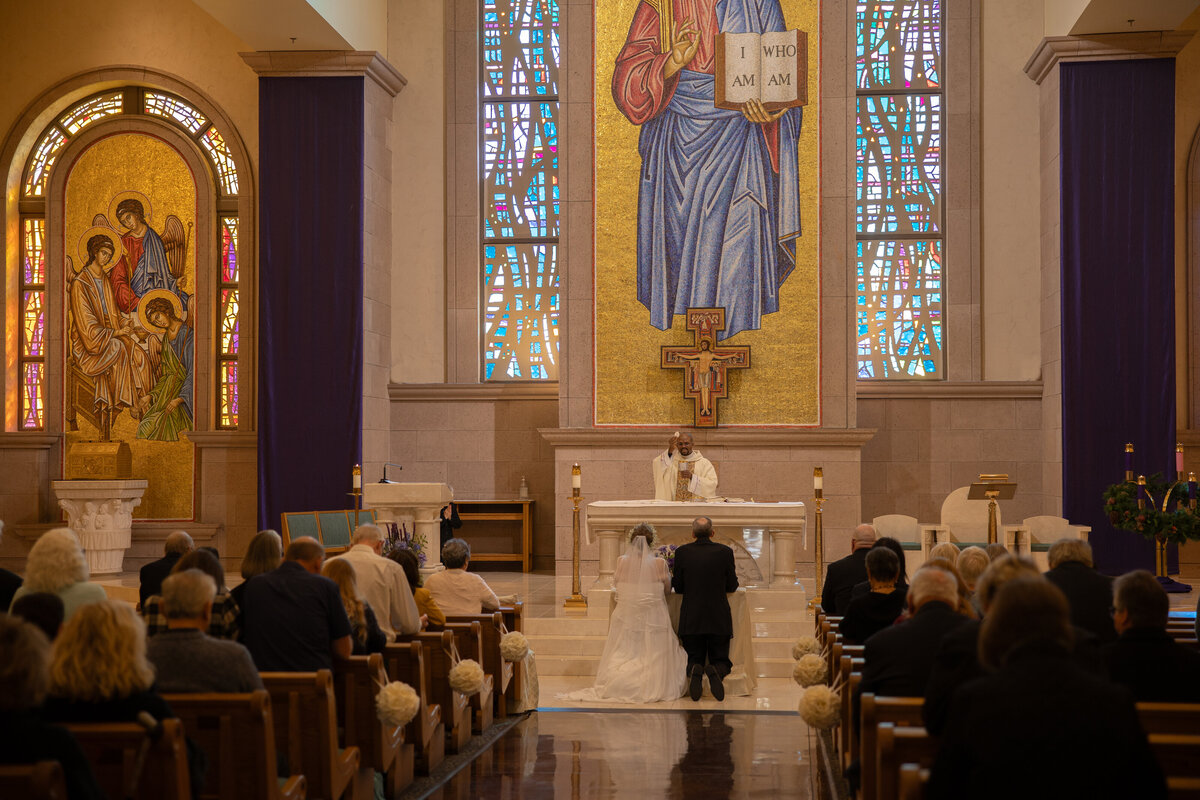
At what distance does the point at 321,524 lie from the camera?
44.1ft

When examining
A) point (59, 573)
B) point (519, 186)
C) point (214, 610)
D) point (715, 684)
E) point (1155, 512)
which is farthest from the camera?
point (519, 186)

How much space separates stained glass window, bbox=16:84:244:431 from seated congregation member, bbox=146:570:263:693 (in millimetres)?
11949

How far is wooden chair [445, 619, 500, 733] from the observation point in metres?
7.57

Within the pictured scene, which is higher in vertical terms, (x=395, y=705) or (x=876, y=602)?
(x=876, y=602)

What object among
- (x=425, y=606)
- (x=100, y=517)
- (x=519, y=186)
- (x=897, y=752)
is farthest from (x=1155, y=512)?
(x=100, y=517)

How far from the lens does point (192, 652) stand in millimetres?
4449

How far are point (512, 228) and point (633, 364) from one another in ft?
9.28

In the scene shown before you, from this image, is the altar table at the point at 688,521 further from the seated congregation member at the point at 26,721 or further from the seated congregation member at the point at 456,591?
the seated congregation member at the point at 26,721

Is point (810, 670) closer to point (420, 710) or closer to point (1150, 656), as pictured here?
point (420, 710)

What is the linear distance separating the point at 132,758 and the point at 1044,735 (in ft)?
8.43

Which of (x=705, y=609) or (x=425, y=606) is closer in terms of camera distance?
(x=425, y=606)

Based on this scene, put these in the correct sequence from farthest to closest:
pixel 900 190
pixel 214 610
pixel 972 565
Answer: pixel 900 190, pixel 972 565, pixel 214 610

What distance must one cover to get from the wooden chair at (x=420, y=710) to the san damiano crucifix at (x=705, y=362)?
7.99 metres

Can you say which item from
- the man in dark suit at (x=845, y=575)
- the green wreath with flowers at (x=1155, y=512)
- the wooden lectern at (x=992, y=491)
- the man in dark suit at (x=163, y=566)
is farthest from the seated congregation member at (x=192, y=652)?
the green wreath with flowers at (x=1155, y=512)
